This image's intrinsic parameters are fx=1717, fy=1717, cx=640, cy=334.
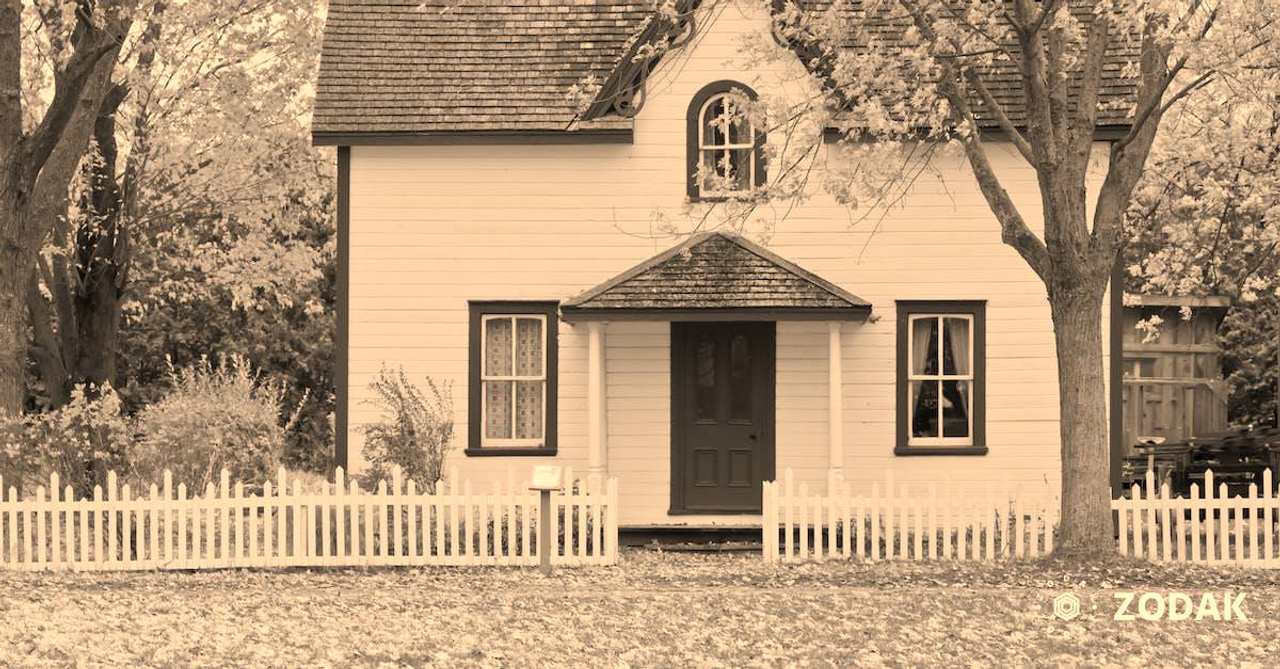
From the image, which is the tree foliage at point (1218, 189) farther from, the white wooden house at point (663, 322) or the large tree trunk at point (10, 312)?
the large tree trunk at point (10, 312)

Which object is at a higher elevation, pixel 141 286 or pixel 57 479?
pixel 141 286

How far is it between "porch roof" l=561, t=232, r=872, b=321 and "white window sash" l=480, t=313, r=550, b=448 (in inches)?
45.2

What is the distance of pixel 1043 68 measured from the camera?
57.7 ft

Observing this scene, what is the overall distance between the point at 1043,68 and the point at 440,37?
321 inches

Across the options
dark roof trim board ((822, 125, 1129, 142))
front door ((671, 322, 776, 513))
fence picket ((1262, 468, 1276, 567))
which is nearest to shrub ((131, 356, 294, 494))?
front door ((671, 322, 776, 513))

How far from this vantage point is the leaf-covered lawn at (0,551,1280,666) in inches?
472

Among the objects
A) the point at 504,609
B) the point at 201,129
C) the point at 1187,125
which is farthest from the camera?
the point at 201,129

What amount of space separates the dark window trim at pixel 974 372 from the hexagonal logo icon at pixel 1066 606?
6483 millimetres

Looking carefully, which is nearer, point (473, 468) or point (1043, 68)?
point (1043, 68)

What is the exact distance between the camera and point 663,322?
21.5 meters

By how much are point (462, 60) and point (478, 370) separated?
397 cm

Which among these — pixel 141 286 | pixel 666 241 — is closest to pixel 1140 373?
pixel 666 241

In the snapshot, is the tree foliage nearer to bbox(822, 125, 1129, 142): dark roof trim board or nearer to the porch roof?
bbox(822, 125, 1129, 142): dark roof trim board

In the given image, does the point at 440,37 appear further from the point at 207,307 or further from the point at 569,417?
the point at 207,307
